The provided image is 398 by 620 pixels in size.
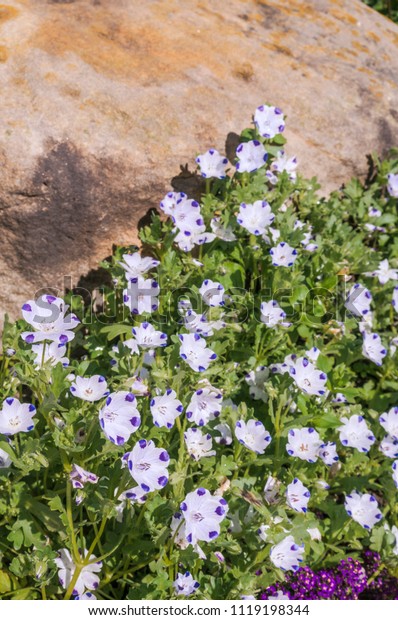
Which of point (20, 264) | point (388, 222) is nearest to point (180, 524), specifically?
point (20, 264)

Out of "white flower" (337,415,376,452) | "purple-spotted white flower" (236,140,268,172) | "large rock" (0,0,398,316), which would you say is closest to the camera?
"white flower" (337,415,376,452)

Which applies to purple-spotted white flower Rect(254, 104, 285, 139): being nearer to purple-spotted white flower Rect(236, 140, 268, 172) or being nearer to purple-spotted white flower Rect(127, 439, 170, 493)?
purple-spotted white flower Rect(236, 140, 268, 172)

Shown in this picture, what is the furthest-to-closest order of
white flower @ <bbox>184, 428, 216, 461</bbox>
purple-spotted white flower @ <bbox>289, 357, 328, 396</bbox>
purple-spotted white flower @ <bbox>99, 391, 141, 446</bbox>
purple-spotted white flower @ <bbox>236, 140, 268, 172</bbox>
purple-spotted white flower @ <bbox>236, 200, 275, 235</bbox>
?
purple-spotted white flower @ <bbox>236, 140, 268, 172</bbox>
purple-spotted white flower @ <bbox>236, 200, 275, 235</bbox>
purple-spotted white flower @ <bbox>289, 357, 328, 396</bbox>
white flower @ <bbox>184, 428, 216, 461</bbox>
purple-spotted white flower @ <bbox>99, 391, 141, 446</bbox>

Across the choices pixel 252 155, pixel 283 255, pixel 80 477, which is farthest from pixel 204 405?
pixel 252 155

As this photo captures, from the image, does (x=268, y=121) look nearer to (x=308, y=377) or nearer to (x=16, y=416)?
(x=308, y=377)

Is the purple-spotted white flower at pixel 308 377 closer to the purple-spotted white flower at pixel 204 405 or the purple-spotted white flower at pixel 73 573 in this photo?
the purple-spotted white flower at pixel 204 405

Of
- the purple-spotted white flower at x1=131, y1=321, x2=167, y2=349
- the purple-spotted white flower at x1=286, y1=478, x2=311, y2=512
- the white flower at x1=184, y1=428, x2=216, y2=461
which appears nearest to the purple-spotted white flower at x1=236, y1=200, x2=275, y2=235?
the purple-spotted white flower at x1=131, y1=321, x2=167, y2=349
